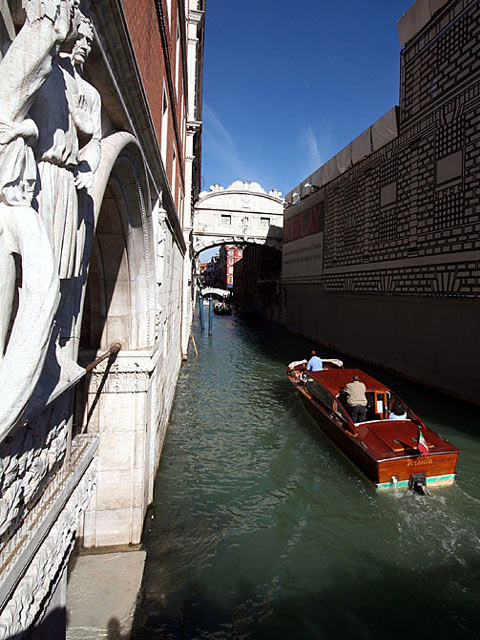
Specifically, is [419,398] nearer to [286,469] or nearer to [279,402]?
[279,402]

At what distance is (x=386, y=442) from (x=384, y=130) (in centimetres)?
1254

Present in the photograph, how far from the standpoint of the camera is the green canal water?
3.89 m

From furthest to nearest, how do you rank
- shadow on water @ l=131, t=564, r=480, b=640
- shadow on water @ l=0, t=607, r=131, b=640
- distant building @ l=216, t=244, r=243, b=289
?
distant building @ l=216, t=244, r=243, b=289
shadow on water @ l=131, t=564, r=480, b=640
shadow on water @ l=0, t=607, r=131, b=640

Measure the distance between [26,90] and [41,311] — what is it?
0.67 m

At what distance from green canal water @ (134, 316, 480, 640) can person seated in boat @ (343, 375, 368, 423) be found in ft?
2.83

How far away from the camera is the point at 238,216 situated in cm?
2795

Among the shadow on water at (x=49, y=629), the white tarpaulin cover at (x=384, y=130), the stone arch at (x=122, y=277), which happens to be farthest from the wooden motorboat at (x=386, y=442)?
the white tarpaulin cover at (x=384, y=130)

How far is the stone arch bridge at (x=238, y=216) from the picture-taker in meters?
27.4

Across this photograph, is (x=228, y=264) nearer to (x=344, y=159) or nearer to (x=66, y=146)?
(x=344, y=159)

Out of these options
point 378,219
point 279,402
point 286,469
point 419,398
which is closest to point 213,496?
A: point 286,469

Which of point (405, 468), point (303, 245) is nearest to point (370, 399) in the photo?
point (405, 468)

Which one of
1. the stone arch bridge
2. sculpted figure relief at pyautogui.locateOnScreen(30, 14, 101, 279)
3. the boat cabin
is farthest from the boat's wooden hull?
the stone arch bridge

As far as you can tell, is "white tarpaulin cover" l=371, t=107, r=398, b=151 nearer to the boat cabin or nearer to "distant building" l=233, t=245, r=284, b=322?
the boat cabin

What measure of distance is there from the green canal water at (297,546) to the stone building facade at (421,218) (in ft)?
12.7
